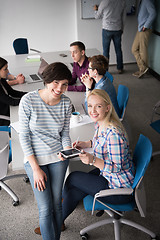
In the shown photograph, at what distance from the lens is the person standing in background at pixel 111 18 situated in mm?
5516

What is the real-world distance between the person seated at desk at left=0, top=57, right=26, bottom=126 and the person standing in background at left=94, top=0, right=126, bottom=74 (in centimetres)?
332

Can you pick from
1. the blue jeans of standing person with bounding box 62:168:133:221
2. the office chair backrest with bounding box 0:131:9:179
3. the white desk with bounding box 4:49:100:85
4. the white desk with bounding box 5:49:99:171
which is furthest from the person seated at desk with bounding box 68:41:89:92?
the blue jeans of standing person with bounding box 62:168:133:221

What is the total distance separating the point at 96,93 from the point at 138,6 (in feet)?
16.4

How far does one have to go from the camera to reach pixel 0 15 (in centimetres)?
602

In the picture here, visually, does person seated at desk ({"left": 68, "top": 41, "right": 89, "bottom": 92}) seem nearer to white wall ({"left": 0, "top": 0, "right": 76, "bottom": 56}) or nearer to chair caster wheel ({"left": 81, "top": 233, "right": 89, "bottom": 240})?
chair caster wheel ({"left": 81, "top": 233, "right": 89, "bottom": 240})

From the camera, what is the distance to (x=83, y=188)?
207 cm

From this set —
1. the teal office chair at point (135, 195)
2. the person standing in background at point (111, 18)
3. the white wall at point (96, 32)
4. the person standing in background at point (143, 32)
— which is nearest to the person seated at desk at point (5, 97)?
the teal office chair at point (135, 195)

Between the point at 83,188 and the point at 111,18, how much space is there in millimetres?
4486

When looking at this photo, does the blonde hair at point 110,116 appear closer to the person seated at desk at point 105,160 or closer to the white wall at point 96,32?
the person seated at desk at point 105,160

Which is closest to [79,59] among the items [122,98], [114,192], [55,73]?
[122,98]

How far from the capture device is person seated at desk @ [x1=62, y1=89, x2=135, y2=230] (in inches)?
75.0

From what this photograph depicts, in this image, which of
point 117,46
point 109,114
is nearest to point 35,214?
point 109,114

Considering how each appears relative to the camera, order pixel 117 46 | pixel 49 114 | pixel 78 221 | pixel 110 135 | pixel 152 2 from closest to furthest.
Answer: pixel 110 135
pixel 49 114
pixel 78 221
pixel 152 2
pixel 117 46

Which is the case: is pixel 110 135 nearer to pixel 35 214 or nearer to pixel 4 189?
pixel 35 214
